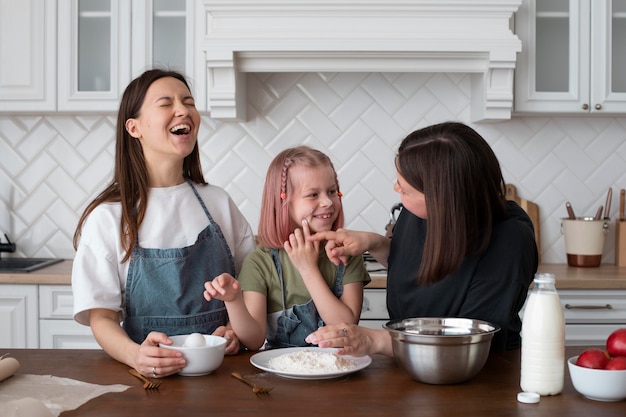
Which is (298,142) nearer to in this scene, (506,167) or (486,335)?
(506,167)

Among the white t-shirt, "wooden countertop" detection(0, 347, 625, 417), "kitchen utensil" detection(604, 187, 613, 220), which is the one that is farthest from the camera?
"kitchen utensil" detection(604, 187, 613, 220)

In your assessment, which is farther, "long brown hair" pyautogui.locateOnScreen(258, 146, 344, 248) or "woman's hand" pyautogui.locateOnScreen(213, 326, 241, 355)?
"long brown hair" pyautogui.locateOnScreen(258, 146, 344, 248)

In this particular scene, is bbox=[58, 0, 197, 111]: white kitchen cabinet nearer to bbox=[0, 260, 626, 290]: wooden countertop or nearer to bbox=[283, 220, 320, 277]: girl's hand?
bbox=[0, 260, 626, 290]: wooden countertop

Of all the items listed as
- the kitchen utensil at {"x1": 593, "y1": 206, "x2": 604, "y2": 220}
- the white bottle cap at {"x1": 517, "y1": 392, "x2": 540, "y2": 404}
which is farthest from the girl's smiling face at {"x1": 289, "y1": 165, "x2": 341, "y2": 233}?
the kitchen utensil at {"x1": 593, "y1": 206, "x2": 604, "y2": 220}

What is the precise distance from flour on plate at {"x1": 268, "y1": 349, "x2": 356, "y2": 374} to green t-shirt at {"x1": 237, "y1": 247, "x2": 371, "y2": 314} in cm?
33

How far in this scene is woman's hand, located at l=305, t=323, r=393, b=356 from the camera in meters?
1.57

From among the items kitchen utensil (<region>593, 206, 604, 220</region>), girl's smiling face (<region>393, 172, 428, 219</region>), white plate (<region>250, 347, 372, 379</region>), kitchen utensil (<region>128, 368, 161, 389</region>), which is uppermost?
girl's smiling face (<region>393, 172, 428, 219</region>)

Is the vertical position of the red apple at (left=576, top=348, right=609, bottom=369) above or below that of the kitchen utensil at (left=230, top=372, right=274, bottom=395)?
above

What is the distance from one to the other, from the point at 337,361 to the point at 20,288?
188 centimetres

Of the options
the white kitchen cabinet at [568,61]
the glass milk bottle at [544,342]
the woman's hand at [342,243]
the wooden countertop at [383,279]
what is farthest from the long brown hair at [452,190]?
the white kitchen cabinet at [568,61]

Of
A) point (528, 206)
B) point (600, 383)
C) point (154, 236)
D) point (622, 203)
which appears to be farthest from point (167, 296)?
point (622, 203)

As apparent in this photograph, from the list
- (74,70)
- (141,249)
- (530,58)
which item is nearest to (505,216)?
(141,249)

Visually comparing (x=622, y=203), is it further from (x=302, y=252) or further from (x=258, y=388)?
(x=258, y=388)

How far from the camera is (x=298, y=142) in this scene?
3545 millimetres
